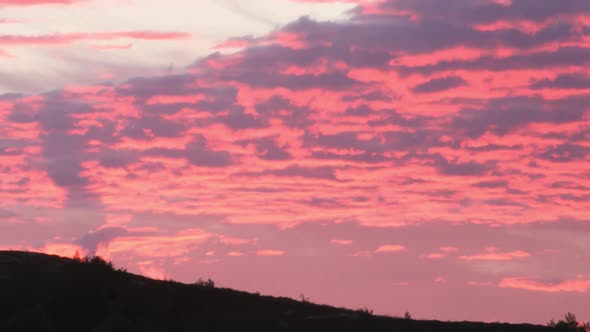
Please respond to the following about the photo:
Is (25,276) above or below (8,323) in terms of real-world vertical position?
above

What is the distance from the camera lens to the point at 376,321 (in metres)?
47.7

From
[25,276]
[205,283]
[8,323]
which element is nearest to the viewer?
[8,323]

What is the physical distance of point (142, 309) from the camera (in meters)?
47.4

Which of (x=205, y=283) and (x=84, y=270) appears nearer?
(x=84, y=270)

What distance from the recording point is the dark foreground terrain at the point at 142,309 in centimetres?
4462

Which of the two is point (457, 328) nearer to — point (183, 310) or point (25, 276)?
point (183, 310)

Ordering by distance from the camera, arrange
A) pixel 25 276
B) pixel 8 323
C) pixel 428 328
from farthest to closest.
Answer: pixel 25 276 → pixel 428 328 → pixel 8 323

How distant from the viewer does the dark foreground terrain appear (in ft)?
146

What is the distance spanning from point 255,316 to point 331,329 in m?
4.05

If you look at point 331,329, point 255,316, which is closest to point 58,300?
point 255,316

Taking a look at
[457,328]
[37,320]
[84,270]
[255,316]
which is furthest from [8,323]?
[457,328]

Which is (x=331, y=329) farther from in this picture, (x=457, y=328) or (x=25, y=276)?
(x=25, y=276)

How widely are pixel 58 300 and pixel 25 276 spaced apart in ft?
14.0

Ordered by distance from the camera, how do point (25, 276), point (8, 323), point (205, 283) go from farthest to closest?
point (205, 283) < point (25, 276) < point (8, 323)
